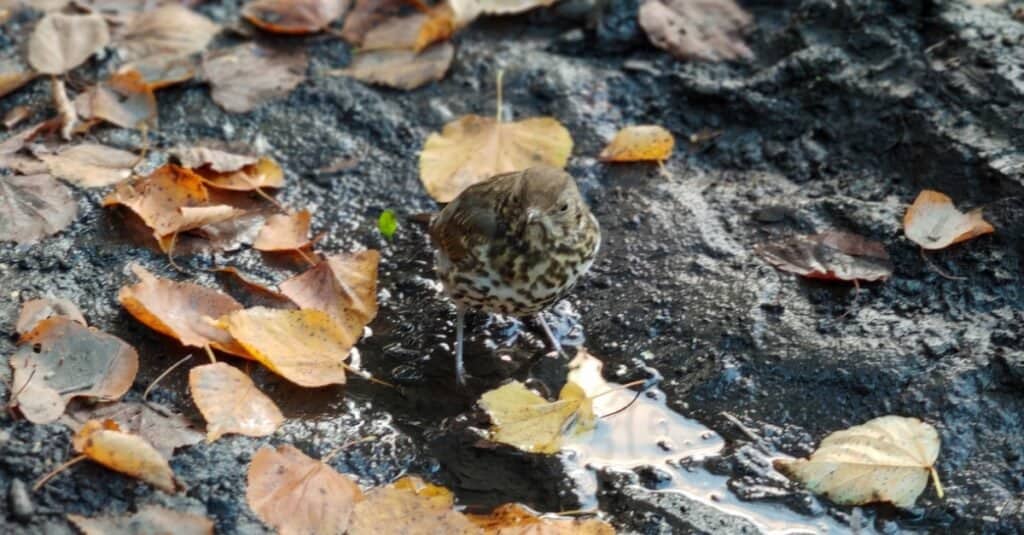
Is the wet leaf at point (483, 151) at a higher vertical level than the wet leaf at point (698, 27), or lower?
lower

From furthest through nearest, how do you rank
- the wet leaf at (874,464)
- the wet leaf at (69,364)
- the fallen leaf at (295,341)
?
1. the fallen leaf at (295,341)
2. the wet leaf at (69,364)
3. the wet leaf at (874,464)

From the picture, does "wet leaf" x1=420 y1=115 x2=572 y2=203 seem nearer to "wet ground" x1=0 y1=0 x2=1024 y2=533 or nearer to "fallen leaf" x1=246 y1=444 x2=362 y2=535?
"wet ground" x1=0 y1=0 x2=1024 y2=533

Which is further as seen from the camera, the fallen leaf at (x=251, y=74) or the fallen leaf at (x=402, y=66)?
the fallen leaf at (x=402, y=66)

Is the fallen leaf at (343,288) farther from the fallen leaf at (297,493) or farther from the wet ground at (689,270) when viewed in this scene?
the fallen leaf at (297,493)

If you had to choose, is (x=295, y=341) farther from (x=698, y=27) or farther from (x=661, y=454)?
(x=698, y=27)

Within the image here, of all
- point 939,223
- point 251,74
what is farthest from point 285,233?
point 939,223

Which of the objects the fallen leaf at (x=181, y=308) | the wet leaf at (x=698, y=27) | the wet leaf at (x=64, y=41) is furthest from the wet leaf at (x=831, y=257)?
the wet leaf at (x=64, y=41)
